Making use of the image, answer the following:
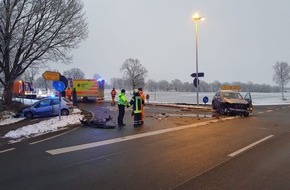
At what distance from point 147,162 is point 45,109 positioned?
17.6m

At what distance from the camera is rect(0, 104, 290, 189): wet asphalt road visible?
6.51 metres

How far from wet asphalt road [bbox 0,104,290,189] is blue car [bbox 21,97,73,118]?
12.0 meters

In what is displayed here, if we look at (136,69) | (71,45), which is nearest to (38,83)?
(136,69)

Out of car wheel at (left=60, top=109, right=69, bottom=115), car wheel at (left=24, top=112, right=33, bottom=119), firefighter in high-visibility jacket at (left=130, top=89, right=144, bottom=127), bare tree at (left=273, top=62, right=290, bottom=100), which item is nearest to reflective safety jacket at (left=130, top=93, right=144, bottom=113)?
firefighter in high-visibility jacket at (left=130, top=89, right=144, bottom=127)

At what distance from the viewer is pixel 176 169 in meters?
7.58

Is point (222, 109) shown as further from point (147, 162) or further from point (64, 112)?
point (147, 162)

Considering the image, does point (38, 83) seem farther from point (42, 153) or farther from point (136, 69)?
point (42, 153)

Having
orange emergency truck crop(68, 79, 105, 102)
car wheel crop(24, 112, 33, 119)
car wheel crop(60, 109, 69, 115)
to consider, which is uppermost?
orange emergency truck crop(68, 79, 105, 102)

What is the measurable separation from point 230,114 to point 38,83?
585 ft

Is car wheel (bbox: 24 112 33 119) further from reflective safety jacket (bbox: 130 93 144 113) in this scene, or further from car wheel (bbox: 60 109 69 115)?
reflective safety jacket (bbox: 130 93 144 113)

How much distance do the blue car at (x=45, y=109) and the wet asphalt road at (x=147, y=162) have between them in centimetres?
1195

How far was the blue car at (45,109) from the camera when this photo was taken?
79.6 feet

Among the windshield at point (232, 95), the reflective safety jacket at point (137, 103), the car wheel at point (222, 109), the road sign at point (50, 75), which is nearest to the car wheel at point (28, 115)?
the road sign at point (50, 75)

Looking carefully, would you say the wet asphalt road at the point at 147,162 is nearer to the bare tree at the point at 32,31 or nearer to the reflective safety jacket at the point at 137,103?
the reflective safety jacket at the point at 137,103
